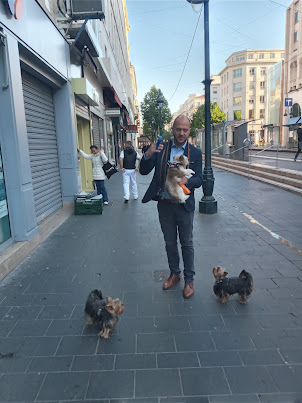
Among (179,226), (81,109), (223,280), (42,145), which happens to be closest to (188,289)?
(223,280)

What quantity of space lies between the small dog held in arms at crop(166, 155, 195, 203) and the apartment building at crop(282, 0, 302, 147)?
3658 centimetres

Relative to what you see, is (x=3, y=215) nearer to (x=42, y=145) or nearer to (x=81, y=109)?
(x=42, y=145)

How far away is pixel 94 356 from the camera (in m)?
2.42

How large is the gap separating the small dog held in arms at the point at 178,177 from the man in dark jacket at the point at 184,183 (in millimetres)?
76

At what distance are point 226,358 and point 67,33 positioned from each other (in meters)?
8.06

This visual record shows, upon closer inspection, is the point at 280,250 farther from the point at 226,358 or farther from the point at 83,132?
the point at 83,132

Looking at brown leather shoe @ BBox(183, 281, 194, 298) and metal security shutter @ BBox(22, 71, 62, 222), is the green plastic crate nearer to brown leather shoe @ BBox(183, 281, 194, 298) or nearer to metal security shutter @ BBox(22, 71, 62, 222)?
metal security shutter @ BBox(22, 71, 62, 222)

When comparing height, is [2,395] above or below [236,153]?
below

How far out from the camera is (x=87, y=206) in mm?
7391

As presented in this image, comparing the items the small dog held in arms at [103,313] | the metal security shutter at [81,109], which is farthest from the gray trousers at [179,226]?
the metal security shutter at [81,109]

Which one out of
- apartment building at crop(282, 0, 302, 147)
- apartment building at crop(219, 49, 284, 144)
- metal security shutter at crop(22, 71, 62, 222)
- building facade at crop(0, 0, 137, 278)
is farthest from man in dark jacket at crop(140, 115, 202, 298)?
apartment building at crop(219, 49, 284, 144)

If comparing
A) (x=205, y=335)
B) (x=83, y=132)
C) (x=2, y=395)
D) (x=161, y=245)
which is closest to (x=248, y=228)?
(x=161, y=245)

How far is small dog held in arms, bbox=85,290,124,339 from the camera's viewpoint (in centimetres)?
264

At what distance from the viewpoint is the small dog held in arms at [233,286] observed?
304cm
